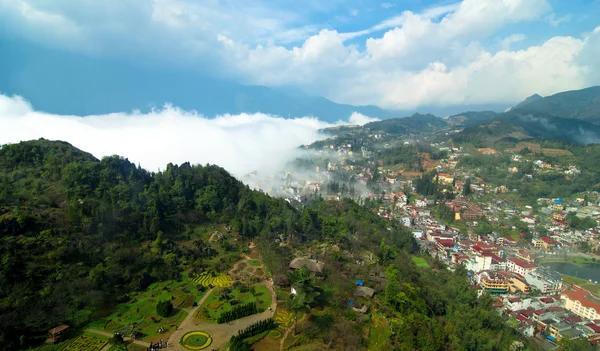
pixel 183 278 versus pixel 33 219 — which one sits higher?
pixel 33 219

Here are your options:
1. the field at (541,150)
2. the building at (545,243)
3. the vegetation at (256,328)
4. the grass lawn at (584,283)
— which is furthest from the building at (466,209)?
the vegetation at (256,328)

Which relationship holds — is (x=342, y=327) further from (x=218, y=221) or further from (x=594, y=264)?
(x=594, y=264)

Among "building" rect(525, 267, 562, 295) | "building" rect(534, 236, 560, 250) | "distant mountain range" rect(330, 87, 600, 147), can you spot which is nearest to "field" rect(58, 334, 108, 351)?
"building" rect(525, 267, 562, 295)

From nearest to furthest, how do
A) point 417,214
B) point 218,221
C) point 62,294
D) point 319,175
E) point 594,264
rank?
point 62,294 → point 218,221 → point 594,264 → point 417,214 → point 319,175

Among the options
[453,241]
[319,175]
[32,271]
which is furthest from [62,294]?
[319,175]

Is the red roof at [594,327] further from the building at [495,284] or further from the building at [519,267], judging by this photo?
the building at [519,267]

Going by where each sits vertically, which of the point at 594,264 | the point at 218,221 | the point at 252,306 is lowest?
the point at 594,264

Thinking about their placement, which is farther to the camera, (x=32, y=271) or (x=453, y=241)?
(x=453, y=241)

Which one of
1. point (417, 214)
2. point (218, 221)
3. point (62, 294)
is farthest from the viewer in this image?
point (417, 214)
